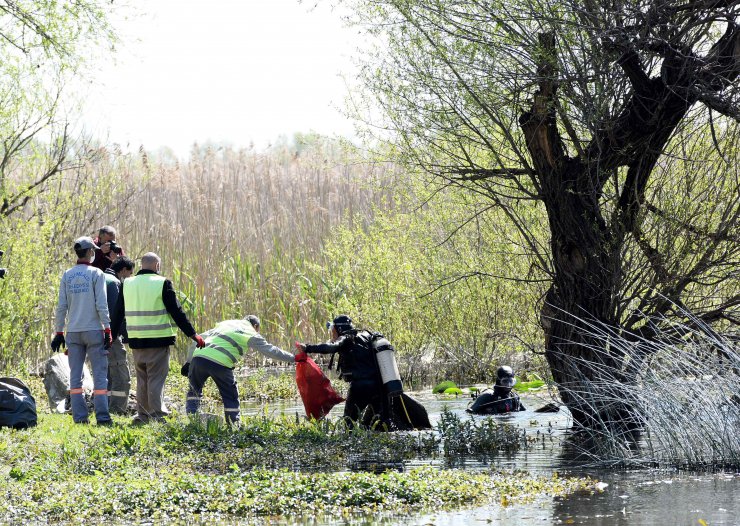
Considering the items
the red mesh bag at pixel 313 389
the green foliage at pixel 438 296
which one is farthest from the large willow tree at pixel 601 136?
the green foliage at pixel 438 296

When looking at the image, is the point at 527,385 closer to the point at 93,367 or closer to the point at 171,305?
the point at 171,305

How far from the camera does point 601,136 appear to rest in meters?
11.0

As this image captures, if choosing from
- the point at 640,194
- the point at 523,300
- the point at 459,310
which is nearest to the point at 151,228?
the point at 459,310

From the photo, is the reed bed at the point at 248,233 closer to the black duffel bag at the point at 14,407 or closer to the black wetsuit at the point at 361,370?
the black wetsuit at the point at 361,370

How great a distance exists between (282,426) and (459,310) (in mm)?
5939

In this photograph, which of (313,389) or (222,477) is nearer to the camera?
(222,477)

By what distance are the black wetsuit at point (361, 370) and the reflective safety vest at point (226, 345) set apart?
0.74m

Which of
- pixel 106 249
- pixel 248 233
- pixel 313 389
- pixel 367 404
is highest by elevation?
pixel 248 233

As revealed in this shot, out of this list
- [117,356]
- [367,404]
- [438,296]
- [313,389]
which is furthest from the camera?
[438,296]

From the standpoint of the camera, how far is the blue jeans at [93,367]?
39.7ft

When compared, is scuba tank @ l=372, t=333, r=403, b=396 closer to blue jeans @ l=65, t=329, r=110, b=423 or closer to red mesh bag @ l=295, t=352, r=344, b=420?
red mesh bag @ l=295, t=352, r=344, b=420

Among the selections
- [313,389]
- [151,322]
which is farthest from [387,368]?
[151,322]

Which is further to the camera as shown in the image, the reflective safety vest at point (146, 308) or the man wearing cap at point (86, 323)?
the reflective safety vest at point (146, 308)

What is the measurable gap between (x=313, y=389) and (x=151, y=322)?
194cm
